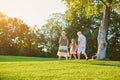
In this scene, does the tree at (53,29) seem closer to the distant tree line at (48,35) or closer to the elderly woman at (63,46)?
the distant tree line at (48,35)

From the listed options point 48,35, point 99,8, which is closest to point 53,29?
point 48,35

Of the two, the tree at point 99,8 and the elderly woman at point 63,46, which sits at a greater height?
the tree at point 99,8

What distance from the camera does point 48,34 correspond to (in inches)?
3354

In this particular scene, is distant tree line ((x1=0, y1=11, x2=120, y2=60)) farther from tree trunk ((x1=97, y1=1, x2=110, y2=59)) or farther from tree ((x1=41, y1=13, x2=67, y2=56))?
tree trunk ((x1=97, y1=1, x2=110, y2=59))

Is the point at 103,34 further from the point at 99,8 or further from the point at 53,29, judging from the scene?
the point at 53,29

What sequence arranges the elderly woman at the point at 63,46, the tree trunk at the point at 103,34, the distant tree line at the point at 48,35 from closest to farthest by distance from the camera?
the elderly woman at the point at 63,46 < the tree trunk at the point at 103,34 < the distant tree line at the point at 48,35

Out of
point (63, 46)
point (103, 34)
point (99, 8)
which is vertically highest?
point (99, 8)

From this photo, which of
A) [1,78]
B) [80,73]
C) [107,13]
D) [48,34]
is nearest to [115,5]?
[107,13]

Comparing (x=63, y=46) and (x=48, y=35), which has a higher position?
(x=48, y=35)

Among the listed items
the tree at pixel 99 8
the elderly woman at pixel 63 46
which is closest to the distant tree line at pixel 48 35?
the tree at pixel 99 8

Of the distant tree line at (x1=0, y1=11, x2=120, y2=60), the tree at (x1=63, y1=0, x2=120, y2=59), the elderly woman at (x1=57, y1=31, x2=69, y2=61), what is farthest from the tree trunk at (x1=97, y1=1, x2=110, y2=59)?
the distant tree line at (x1=0, y1=11, x2=120, y2=60)

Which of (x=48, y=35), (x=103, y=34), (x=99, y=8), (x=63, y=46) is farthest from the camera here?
(x=48, y=35)

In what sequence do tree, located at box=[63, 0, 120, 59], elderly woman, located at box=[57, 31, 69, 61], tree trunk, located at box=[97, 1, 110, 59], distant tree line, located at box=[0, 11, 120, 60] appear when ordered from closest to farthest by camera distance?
elderly woman, located at box=[57, 31, 69, 61] → tree, located at box=[63, 0, 120, 59] → tree trunk, located at box=[97, 1, 110, 59] → distant tree line, located at box=[0, 11, 120, 60]

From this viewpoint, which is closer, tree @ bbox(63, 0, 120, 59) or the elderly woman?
the elderly woman
